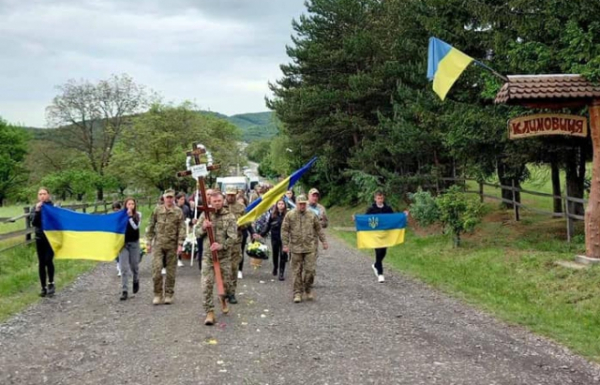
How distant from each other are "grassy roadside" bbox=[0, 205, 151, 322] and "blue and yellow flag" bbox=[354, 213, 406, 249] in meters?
6.49

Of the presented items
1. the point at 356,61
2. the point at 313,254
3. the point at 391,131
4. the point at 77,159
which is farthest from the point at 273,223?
the point at 77,159

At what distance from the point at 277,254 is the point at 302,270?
290 centimetres

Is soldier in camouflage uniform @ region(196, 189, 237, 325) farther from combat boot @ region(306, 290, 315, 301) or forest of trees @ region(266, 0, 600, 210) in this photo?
forest of trees @ region(266, 0, 600, 210)

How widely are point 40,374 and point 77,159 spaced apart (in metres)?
54.6

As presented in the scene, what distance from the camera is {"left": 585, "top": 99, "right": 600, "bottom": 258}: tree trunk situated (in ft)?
37.9

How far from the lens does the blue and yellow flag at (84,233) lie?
10.6 meters

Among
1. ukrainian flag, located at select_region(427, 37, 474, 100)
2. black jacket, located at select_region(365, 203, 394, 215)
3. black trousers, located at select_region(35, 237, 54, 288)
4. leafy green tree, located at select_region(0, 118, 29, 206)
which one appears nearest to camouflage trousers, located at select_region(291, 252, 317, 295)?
black jacket, located at select_region(365, 203, 394, 215)

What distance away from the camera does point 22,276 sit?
490 inches

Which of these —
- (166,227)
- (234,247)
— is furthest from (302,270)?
(166,227)

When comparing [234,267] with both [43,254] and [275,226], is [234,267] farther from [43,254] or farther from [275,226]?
[43,254]

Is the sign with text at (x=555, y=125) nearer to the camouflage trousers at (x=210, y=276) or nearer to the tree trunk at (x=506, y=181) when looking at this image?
the tree trunk at (x=506, y=181)

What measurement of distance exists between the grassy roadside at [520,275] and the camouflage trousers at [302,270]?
9.25ft

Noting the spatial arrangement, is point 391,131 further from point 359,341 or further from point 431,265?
point 359,341

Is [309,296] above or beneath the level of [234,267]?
beneath
